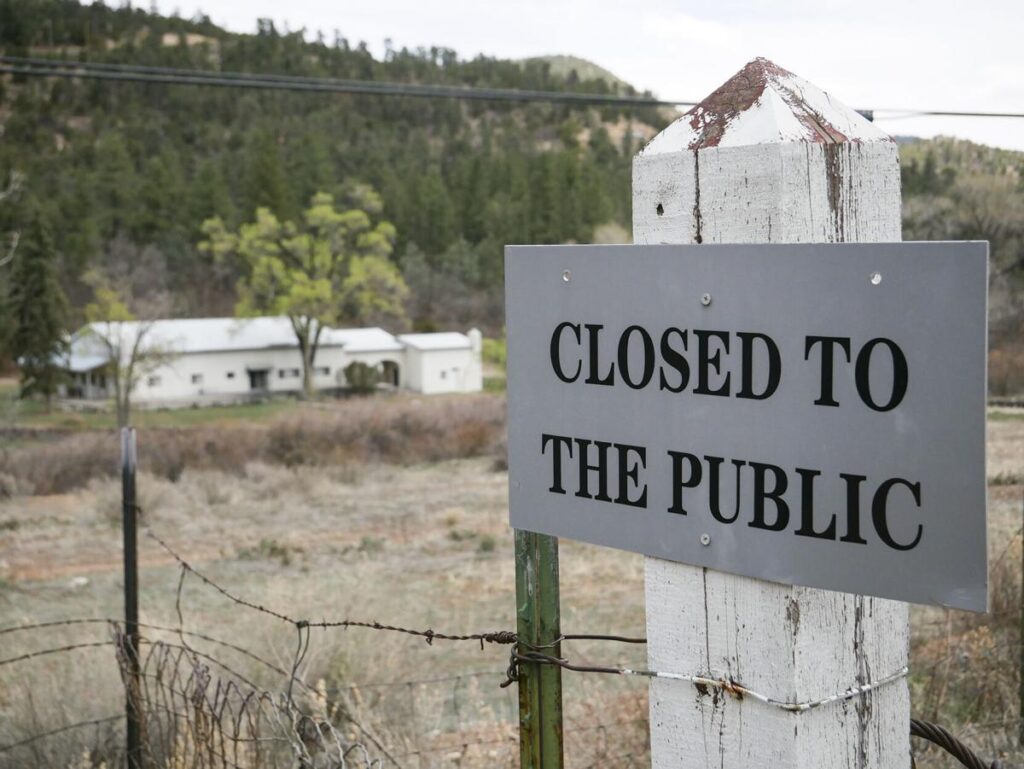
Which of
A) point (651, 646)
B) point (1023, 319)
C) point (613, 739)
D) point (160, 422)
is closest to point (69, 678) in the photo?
point (613, 739)

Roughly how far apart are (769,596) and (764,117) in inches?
25.0

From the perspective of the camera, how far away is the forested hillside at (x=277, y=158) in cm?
5731

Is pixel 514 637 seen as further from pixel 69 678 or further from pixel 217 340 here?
pixel 217 340

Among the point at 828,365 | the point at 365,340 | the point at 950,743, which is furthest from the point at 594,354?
the point at 365,340

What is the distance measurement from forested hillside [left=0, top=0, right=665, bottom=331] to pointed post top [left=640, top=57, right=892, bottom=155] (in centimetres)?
4943

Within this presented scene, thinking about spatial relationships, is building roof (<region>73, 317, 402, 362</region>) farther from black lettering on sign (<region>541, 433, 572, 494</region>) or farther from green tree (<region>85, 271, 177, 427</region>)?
black lettering on sign (<region>541, 433, 572, 494</region>)

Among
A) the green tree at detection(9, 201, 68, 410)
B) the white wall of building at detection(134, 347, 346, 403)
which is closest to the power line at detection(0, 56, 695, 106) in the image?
the green tree at detection(9, 201, 68, 410)

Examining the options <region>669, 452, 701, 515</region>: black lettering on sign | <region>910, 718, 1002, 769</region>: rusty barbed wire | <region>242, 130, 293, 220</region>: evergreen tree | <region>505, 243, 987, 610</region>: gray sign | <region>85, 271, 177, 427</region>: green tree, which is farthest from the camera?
<region>242, 130, 293, 220</region>: evergreen tree

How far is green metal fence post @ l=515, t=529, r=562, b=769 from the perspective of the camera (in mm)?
1855

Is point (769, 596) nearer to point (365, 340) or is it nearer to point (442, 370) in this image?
point (442, 370)

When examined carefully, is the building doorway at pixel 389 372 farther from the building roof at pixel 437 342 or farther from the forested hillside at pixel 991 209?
the forested hillside at pixel 991 209

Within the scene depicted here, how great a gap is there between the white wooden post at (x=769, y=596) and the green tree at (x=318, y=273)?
42.3 meters

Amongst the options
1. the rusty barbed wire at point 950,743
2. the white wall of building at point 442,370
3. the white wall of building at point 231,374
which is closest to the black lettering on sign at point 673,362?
the rusty barbed wire at point 950,743

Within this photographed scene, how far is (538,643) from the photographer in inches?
74.0
